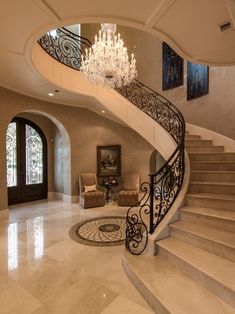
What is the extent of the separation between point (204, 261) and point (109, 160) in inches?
232

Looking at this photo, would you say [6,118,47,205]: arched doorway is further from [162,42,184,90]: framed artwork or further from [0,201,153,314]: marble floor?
[162,42,184,90]: framed artwork

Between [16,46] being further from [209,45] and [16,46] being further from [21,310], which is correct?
[21,310]

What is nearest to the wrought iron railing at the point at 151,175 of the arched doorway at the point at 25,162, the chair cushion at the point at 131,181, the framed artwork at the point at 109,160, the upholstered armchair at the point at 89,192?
the upholstered armchair at the point at 89,192

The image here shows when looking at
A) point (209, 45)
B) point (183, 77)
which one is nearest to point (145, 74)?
point (183, 77)

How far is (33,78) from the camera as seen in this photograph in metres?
4.95

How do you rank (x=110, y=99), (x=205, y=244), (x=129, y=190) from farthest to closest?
1. (x=129, y=190)
2. (x=110, y=99)
3. (x=205, y=244)

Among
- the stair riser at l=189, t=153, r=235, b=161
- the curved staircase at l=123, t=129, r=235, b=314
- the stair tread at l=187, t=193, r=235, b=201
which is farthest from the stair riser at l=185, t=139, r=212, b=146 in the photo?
the stair tread at l=187, t=193, r=235, b=201

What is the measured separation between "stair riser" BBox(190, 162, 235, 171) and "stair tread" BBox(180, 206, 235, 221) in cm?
113

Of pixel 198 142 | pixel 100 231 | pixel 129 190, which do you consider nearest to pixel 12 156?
pixel 129 190

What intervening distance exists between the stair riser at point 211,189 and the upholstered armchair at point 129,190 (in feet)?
11.1

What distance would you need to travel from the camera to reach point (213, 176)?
3.98 meters

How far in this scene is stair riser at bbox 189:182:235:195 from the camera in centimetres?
357

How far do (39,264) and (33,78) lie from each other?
4062mm

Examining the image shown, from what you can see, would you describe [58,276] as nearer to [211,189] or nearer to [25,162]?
[211,189]
